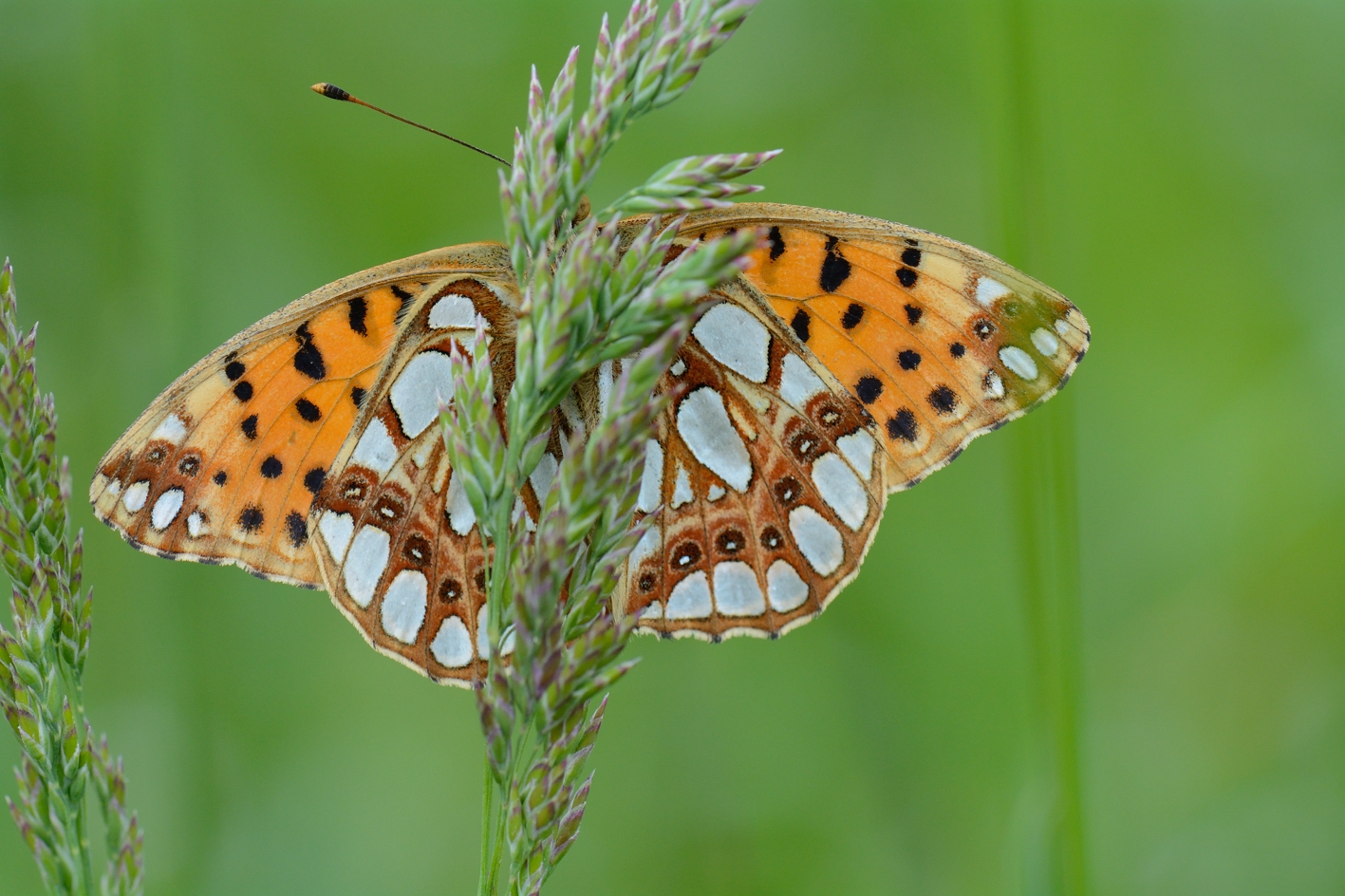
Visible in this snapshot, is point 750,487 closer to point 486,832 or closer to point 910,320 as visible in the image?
point 910,320

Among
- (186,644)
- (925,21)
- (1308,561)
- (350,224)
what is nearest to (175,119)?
(350,224)

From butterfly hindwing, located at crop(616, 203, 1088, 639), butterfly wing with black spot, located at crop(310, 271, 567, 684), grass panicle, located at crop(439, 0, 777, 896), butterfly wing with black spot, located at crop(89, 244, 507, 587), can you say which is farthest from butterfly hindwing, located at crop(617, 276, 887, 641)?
grass panicle, located at crop(439, 0, 777, 896)

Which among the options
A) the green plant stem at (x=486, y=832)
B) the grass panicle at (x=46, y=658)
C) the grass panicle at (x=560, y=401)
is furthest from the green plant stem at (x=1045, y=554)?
the grass panicle at (x=46, y=658)

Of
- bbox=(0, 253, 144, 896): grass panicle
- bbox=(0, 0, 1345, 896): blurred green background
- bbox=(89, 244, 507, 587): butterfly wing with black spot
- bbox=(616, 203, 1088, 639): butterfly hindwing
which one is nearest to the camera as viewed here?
bbox=(0, 253, 144, 896): grass panicle

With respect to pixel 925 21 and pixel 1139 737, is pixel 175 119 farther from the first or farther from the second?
pixel 1139 737

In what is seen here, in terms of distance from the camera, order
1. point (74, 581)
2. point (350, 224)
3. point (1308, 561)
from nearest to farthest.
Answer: point (74, 581)
point (1308, 561)
point (350, 224)

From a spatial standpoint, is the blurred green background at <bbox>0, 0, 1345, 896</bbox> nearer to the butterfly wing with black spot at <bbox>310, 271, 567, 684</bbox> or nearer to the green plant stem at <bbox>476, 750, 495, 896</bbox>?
the butterfly wing with black spot at <bbox>310, 271, 567, 684</bbox>
